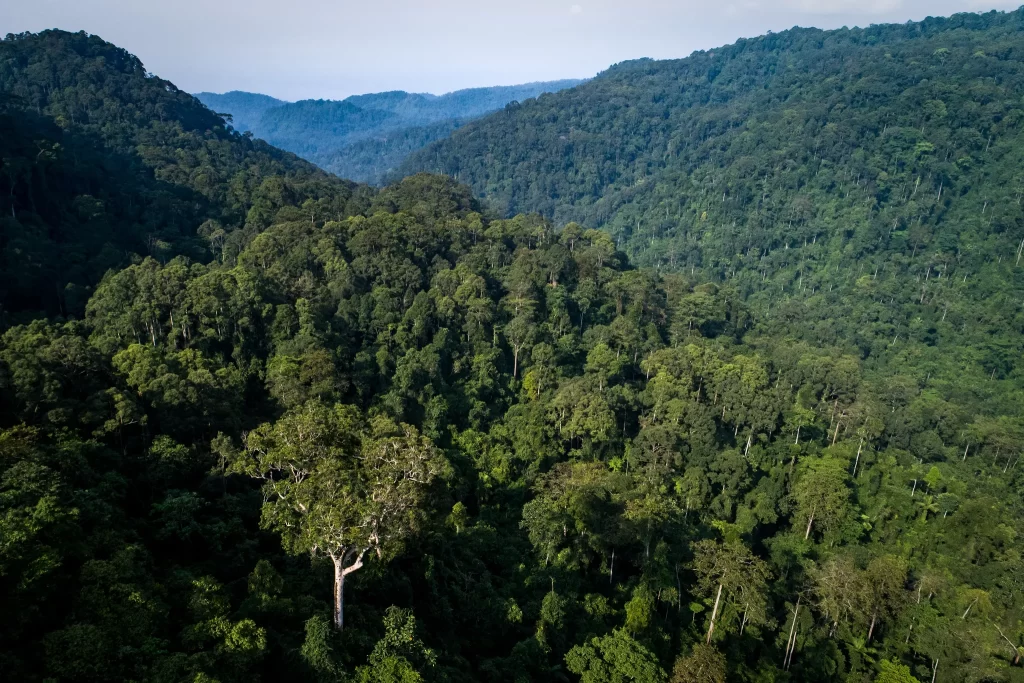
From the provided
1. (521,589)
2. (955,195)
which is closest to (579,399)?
(521,589)

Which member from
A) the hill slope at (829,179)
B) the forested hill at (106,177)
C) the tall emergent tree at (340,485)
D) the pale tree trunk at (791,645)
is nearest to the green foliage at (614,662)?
the tall emergent tree at (340,485)

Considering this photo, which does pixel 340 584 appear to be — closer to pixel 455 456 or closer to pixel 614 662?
pixel 614 662

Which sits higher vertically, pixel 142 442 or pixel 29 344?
pixel 29 344

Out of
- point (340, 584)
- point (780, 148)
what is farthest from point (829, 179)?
point (340, 584)

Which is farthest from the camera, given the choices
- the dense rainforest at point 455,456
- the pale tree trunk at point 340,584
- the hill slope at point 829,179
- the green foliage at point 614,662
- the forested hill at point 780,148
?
the forested hill at point 780,148

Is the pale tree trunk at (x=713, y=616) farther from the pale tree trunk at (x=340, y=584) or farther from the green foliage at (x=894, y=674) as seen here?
the pale tree trunk at (x=340, y=584)

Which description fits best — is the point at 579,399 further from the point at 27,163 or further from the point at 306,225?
the point at 27,163

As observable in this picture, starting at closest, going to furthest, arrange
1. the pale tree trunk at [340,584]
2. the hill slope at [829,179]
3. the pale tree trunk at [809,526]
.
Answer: the pale tree trunk at [340,584]
the pale tree trunk at [809,526]
the hill slope at [829,179]
